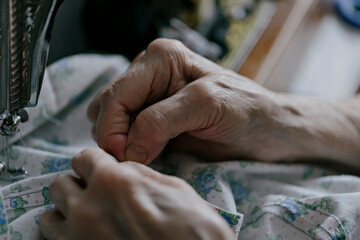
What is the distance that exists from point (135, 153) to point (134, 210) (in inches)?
6.4

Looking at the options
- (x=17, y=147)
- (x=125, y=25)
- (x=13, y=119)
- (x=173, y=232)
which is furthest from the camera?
(x=125, y=25)

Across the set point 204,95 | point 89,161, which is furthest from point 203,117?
point 89,161

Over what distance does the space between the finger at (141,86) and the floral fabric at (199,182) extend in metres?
0.08

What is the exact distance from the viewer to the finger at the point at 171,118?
53 centimetres

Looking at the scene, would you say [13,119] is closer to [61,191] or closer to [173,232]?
[61,191]

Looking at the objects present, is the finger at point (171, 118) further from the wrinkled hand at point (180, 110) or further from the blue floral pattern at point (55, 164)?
the blue floral pattern at point (55, 164)

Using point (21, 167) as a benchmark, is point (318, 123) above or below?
above

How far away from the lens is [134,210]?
0.39 meters

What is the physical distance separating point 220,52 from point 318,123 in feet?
1.43

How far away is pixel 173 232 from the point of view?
0.38 metres

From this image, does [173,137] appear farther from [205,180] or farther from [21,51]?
[21,51]

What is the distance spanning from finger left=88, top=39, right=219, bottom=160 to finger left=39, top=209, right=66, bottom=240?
120 mm

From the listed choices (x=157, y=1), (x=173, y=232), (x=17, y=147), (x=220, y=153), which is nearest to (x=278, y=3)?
(x=157, y=1)

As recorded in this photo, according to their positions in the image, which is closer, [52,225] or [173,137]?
[52,225]
